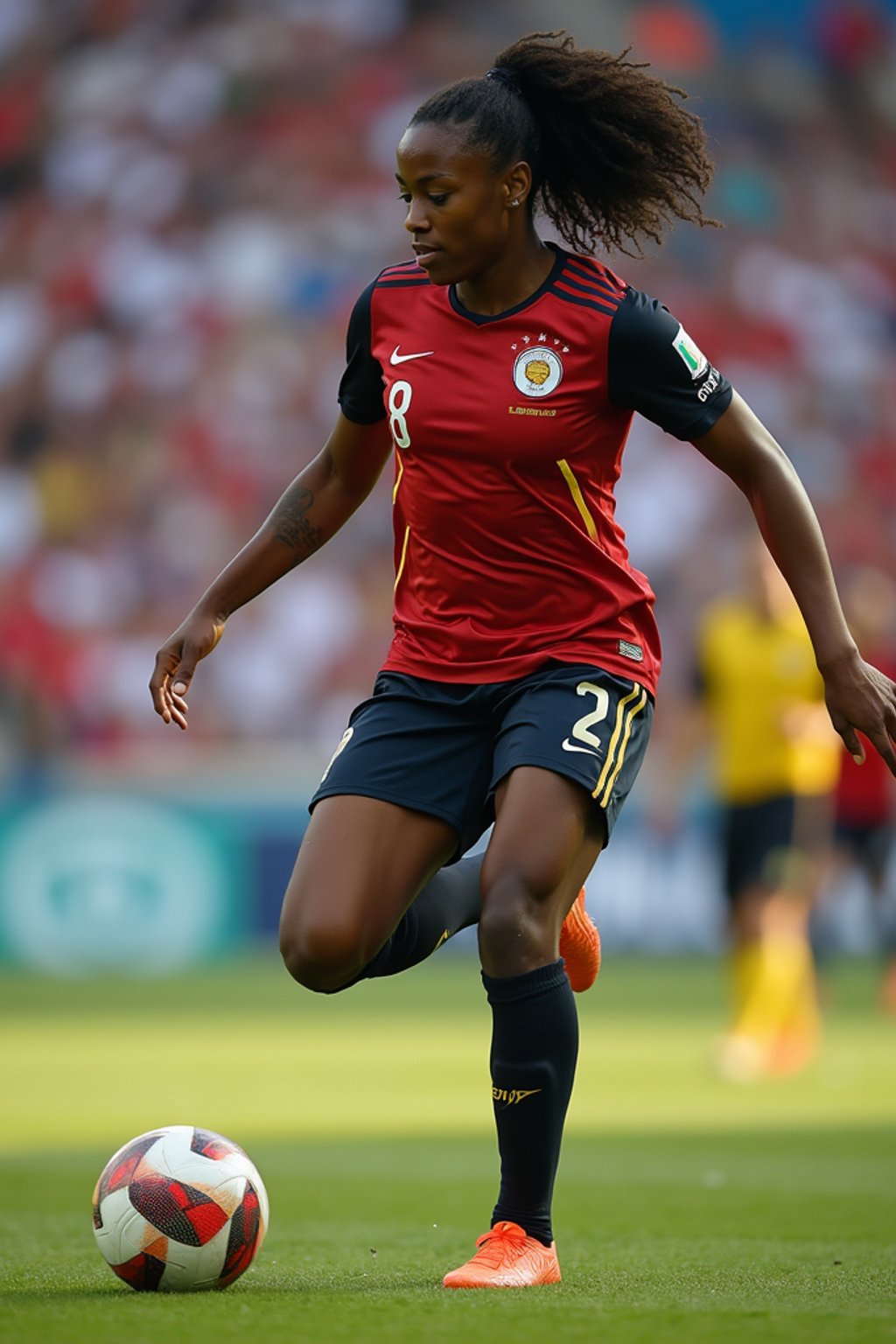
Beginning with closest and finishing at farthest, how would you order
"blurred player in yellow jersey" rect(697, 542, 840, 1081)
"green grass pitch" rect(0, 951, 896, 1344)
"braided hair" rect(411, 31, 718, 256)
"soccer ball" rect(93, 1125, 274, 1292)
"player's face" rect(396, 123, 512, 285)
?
"green grass pitch" rect(0, 951, 896, 1344) → "soccer ball" rect(93, 1125, 274, 1292) → "player's face" rect(396, 123, 512, 285) → "braided hair" rect(411, 31, 718, 256) → "blurred player in yellow jersey" rect(697, 542, 840, 1081)

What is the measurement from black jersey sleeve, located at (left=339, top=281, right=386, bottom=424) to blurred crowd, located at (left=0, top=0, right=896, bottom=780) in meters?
10.8

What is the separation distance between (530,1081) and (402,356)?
166 centimetres

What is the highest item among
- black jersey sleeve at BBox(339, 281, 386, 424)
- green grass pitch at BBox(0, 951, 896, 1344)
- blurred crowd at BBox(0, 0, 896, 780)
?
blurred crowd at BBox(0, 0, 896, 780)

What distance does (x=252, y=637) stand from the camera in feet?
56.7

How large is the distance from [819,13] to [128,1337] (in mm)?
20825

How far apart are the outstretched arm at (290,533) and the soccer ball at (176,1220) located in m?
1.18

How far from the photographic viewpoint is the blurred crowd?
56.3 ft

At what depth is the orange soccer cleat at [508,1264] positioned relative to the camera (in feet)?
13.7

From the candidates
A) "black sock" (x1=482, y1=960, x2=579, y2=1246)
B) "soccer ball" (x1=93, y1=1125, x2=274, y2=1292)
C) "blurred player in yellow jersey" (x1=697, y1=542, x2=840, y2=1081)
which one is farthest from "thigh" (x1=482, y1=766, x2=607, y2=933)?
"blurred player in yellow jersey" (x1=697, y1=542, x2=840, y2=1081)

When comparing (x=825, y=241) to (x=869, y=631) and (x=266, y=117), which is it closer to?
(x=266, y=117)

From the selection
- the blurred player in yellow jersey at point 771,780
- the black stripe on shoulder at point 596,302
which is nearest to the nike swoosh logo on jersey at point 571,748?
the black stripe on shoulder at point 596,302

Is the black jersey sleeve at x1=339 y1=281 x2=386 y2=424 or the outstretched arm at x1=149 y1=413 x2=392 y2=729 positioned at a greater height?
the black jersey sleeve at x1=339 y1=281 x2=386 y2=424

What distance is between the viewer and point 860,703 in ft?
14.3

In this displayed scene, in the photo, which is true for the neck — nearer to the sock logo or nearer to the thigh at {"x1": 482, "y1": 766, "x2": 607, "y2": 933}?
the thigh at {"x1": 482, "y1": 766, "x2": 607, "y2": 933}
